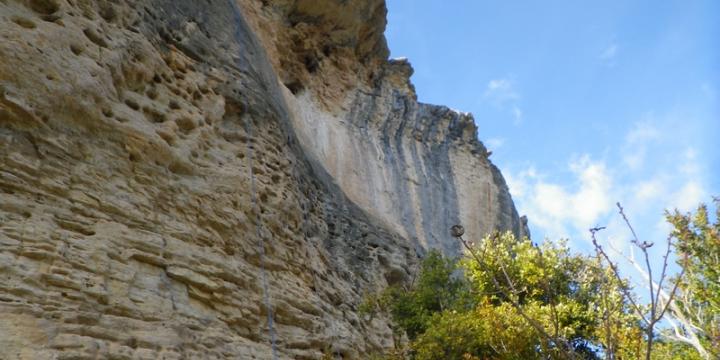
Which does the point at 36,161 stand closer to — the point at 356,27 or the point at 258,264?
the point at 258,264

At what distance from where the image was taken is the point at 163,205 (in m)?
8.30

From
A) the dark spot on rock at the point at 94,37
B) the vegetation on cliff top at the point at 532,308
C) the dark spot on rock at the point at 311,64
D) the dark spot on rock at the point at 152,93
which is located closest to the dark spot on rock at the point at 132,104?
the dark spot on rock at the point at 152,93

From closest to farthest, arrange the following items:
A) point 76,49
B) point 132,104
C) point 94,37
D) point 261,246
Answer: point 76,49
point 94,37
point 132,104
point 261,246

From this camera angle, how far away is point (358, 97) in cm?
2198

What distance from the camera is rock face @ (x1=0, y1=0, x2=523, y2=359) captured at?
6.57 meters

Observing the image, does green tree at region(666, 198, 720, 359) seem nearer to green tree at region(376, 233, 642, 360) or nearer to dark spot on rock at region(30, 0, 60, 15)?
green tree at region(376, 233, 642, 360)

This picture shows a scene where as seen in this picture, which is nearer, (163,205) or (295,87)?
(163,205)

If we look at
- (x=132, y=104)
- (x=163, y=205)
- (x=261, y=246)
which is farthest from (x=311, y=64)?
(x=163, y=205)

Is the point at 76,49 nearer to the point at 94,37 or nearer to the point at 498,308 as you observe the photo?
the point at 94,37

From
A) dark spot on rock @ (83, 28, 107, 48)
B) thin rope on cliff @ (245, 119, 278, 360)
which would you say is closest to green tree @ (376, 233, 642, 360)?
thin rope on cliff @ (245, 119, 278, 360)

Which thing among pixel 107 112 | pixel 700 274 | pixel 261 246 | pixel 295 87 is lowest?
pixel 261 246

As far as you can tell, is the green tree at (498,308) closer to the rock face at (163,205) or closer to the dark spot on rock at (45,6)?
the rock face at (163,205)

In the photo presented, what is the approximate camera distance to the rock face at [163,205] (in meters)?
6.57

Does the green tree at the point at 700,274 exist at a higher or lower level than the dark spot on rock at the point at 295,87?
lower
